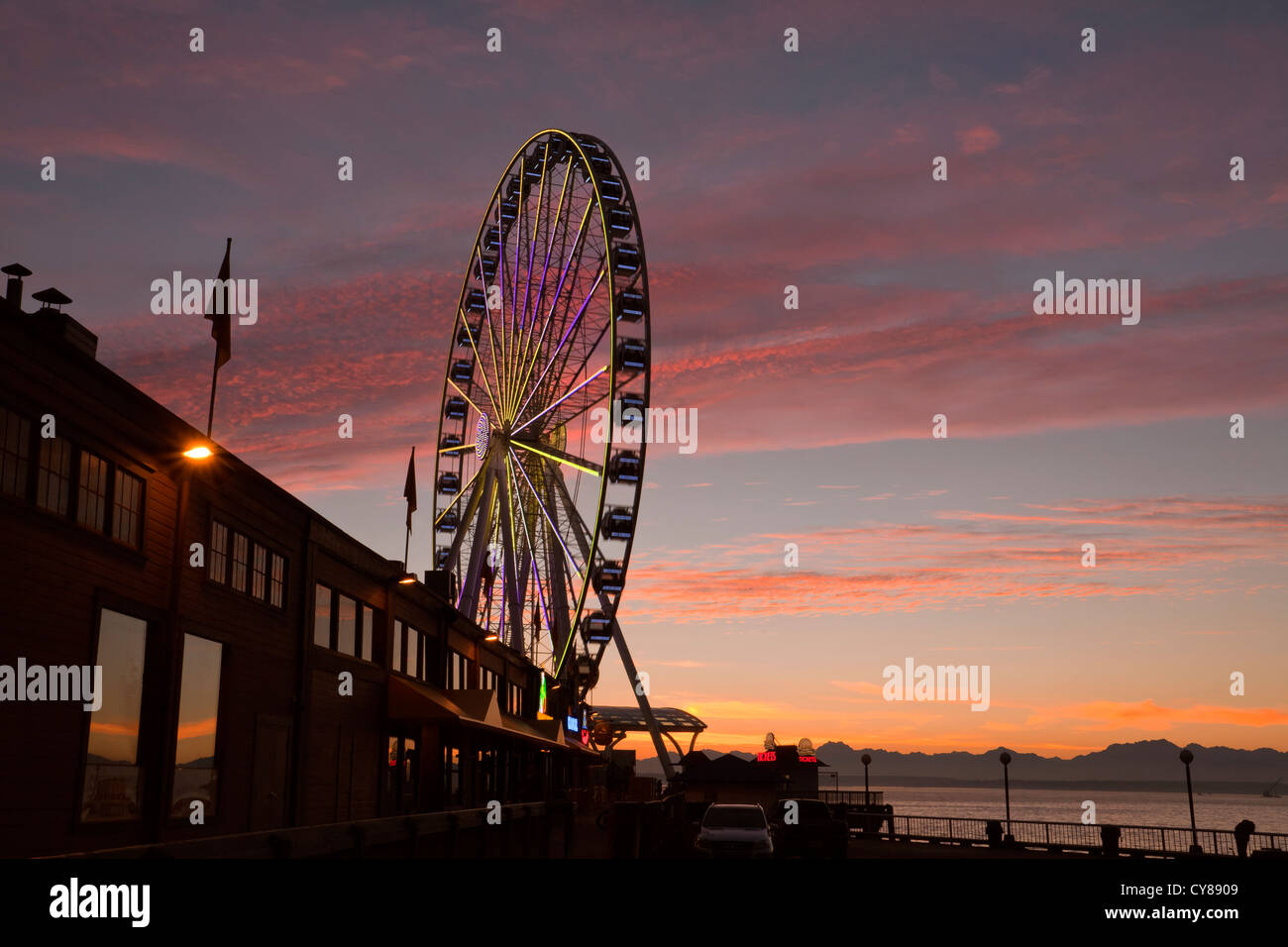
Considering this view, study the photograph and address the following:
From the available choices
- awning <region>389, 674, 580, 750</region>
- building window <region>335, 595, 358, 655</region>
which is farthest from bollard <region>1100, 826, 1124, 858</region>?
building window <region>335, 595, 358, 655</region>

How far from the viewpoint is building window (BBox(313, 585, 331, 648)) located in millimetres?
28547

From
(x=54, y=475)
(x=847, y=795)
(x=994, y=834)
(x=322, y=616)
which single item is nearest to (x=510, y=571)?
(x=994, y=834)

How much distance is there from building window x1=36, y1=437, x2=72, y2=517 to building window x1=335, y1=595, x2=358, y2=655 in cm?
1263

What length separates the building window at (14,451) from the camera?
16.5m

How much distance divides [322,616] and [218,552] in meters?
6.14

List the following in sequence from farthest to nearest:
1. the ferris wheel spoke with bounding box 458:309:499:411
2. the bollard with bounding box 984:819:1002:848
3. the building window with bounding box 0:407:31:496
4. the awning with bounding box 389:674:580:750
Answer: the ferris wheel spoke with bounding box 458:309:499:411
the bollard with bounding box 984:819:1002:848
the awning with bounding box 389:674:580:750
the building window with bounding box 0:407:31:496

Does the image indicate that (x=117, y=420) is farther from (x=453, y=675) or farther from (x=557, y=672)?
(x=557, y=672)

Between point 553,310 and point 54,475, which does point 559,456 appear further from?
point 54,475

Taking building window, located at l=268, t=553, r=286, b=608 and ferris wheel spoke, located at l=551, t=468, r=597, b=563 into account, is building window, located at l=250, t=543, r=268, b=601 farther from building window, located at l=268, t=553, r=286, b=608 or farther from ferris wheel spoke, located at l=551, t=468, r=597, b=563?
ferris wheel spoke, located at l=551, t=468, r=597, b=563

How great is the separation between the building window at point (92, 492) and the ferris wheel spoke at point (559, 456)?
30460 millimetres

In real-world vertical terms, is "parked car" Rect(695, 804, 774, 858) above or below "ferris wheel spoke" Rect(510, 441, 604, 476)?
below

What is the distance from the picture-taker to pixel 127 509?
1980 centimetres

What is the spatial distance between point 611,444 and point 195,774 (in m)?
28.4
